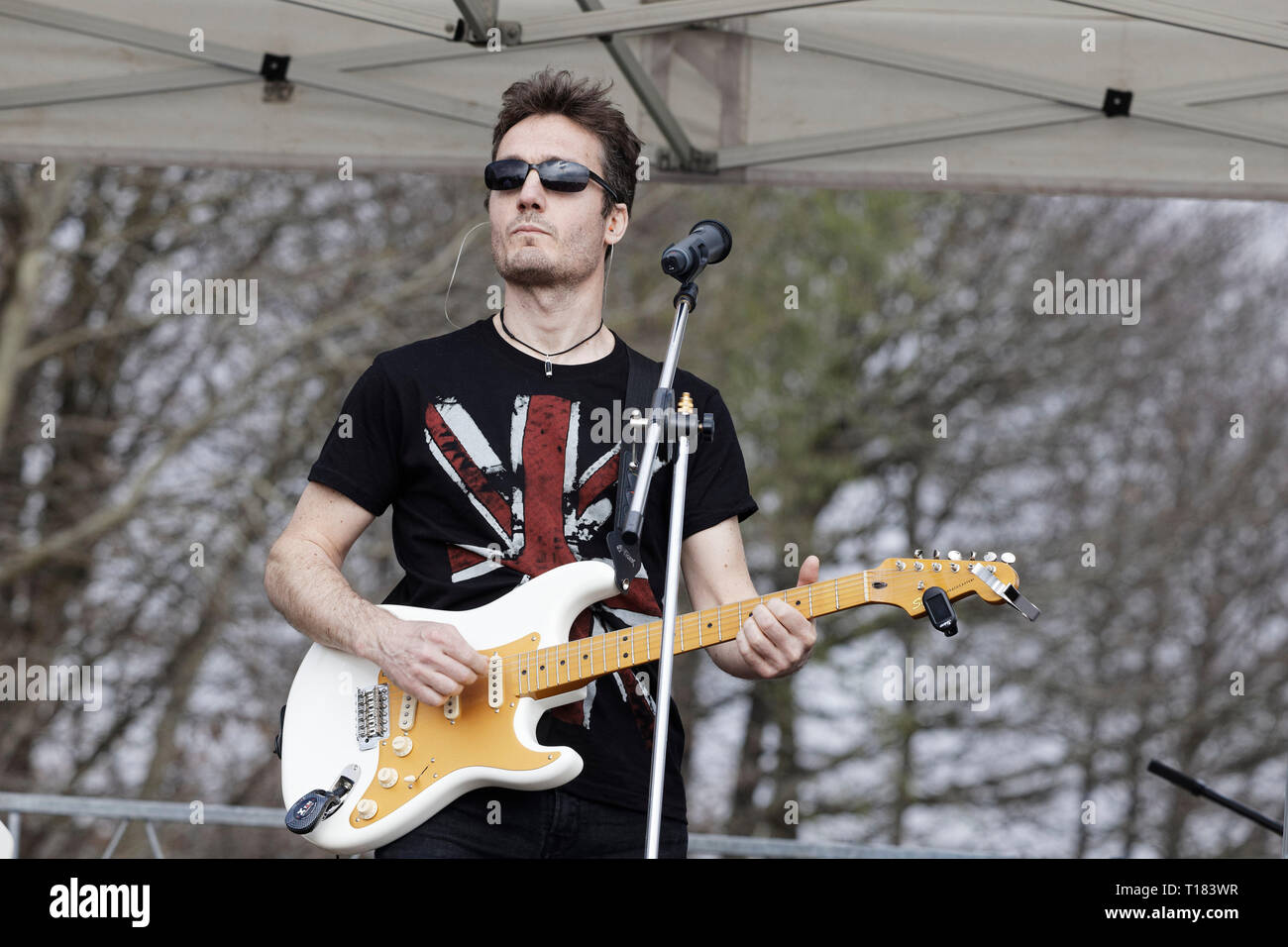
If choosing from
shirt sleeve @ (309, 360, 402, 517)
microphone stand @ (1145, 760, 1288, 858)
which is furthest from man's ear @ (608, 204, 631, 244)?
microphone stand @ (1145, 760, 1288, 858)

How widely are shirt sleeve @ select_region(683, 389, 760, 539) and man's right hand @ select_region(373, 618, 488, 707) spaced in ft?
1.94

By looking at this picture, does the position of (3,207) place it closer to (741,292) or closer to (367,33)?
(741,292)

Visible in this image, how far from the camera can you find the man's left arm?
292 cm

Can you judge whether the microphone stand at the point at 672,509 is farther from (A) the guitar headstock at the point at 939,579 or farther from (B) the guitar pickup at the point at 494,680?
(A) the guitar headstock at the point at 939,579

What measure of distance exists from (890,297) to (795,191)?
1.16 meters

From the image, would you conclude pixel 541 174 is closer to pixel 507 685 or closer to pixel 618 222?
pixel 618 222

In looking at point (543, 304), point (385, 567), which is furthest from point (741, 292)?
point (543, 304)

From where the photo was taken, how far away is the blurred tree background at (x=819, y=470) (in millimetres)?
10922

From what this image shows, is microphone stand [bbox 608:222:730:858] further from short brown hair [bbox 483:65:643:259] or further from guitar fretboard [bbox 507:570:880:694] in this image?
short brown hair [bbox 483:65:643:259]

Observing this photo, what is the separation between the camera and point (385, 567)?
11.4 m

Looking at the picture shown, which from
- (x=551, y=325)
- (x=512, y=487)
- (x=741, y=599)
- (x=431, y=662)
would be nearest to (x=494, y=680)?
(x=431, y=662)

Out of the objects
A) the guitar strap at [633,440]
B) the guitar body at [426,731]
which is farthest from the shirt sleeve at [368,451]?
the guitar strap at [633,440]

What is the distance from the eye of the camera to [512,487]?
3098 mm
